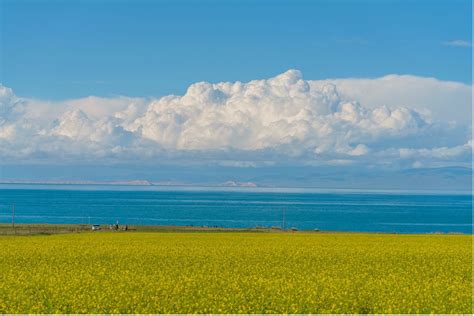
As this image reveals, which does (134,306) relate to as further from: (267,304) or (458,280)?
(458,280)

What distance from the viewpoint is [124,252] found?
1870 inches

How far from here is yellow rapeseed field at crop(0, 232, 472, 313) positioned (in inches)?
982

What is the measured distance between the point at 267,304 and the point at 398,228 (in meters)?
163

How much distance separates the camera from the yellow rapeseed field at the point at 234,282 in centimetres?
2494

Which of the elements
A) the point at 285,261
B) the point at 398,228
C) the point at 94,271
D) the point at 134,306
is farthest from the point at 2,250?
the point at 398,228

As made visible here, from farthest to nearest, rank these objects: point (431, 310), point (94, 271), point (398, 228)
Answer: point (398, 228) < point (94, 271) < point (431, 310)

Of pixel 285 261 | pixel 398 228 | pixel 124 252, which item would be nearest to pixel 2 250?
pixel 124 252

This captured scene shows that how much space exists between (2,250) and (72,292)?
80.4 ft

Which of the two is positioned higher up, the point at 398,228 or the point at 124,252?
the point at 124,252

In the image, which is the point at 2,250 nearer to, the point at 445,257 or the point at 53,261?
the point at 53,261

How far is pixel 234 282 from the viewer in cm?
2980

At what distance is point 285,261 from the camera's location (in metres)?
41.3

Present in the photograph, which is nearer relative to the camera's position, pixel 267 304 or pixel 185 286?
pixel 267 304

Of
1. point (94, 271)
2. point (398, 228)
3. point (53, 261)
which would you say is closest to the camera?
point (94, 271)
